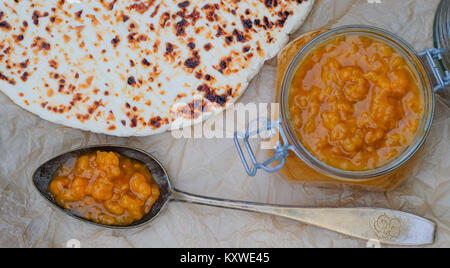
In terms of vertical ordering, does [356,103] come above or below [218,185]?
above

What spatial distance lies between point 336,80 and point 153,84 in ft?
2.08

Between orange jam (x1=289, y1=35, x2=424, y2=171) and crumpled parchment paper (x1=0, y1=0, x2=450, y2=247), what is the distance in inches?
15.5

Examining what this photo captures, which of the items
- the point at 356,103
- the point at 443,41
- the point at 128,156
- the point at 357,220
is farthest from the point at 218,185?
the point at 443,41

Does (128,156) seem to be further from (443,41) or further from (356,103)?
(443,41)

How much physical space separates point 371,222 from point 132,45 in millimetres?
1010

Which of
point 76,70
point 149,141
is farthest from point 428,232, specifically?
point 76,70

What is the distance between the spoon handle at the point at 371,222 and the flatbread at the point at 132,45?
53cm

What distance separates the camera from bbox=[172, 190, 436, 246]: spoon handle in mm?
1341

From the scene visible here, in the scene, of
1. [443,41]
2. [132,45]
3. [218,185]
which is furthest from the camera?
[218,185]

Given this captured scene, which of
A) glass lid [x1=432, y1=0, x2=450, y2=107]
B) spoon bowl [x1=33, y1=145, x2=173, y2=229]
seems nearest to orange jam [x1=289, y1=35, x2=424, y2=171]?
glass lid [x1=432, y1=0, x2=450, y2=107]

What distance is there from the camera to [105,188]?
4.41ft

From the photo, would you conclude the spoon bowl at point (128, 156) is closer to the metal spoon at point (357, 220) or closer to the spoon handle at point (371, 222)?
the metal spoon at point (357, 220)

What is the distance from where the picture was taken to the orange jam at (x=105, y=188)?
4.50 feet

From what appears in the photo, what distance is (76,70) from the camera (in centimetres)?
141
